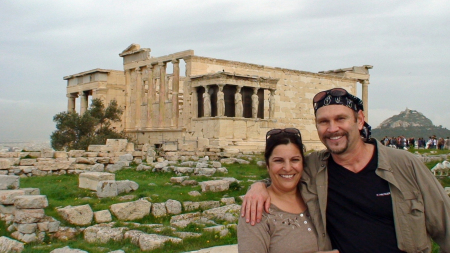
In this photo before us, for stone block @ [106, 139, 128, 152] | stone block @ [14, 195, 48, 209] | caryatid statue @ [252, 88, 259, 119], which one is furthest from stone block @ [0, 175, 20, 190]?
caryatid statue @ [252, 88, 259, 119]

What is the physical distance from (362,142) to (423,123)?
85345mm

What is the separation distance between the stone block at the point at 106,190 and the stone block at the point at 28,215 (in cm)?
252

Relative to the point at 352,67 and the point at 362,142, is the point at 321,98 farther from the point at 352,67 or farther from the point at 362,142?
the point at 352,67

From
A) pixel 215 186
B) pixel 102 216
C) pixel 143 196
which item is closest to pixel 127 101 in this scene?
pixel 215 186

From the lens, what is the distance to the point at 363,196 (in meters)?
2.83

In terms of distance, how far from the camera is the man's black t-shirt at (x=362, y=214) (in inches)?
110

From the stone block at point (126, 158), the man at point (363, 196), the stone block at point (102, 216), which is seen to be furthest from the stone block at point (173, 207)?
the stone block at point (126, 158)

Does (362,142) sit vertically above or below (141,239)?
above

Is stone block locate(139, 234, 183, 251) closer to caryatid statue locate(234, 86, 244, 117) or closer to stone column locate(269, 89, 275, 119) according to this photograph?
caryatid statue locate(234, 86, 244, 117)

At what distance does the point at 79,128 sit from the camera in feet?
84.3

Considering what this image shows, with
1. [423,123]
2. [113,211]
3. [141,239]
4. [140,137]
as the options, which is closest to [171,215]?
[113,211]

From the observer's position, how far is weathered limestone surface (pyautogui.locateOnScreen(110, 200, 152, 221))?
9.06 m

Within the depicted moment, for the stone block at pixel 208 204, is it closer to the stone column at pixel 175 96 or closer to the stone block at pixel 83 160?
the stone block at pixel 83 160

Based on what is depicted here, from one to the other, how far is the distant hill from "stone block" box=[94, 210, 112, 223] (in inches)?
2316
